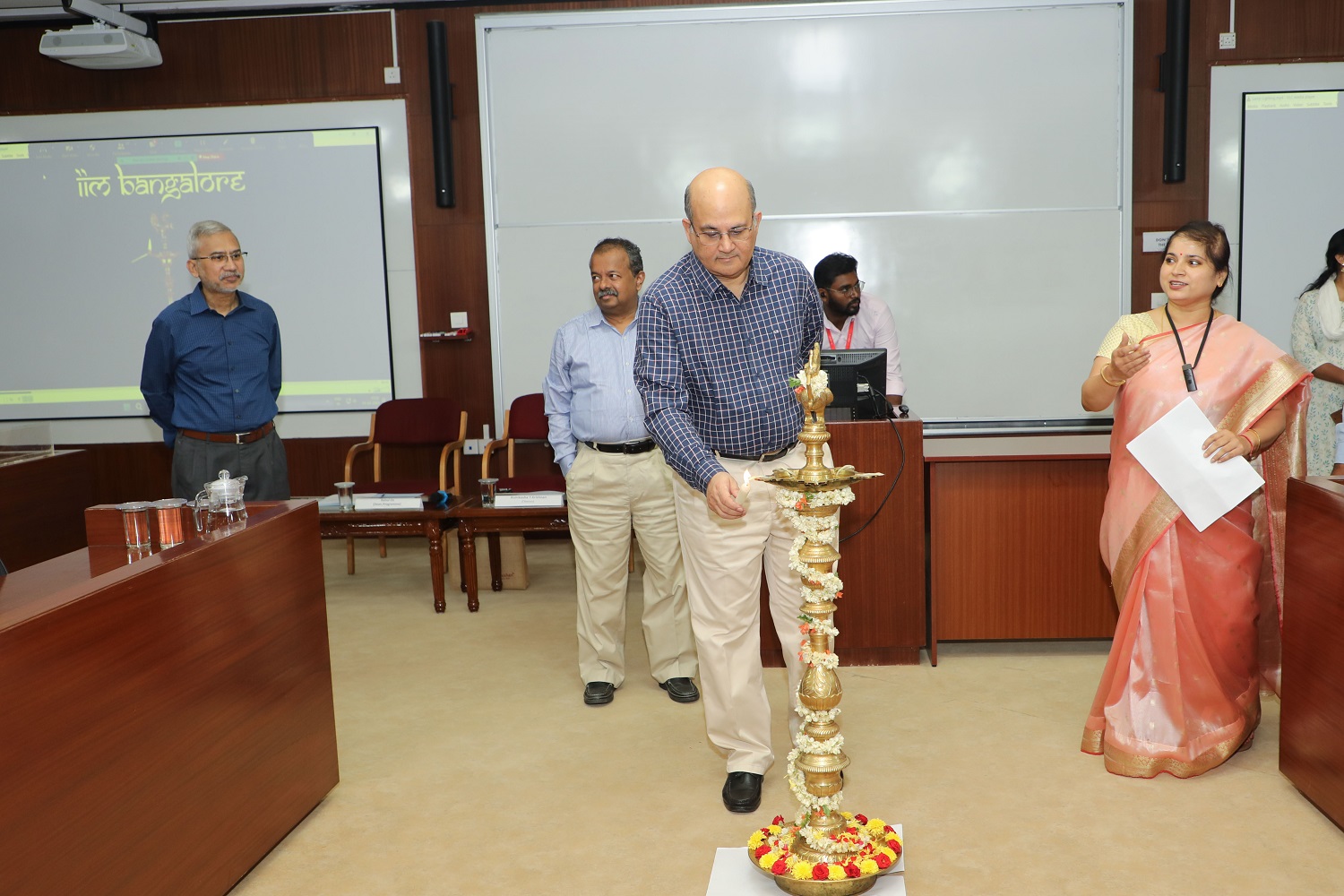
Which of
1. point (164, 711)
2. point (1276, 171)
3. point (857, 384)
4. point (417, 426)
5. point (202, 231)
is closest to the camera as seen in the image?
point (164, 711)

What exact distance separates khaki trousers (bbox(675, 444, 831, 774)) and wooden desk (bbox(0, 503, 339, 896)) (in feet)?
3.37

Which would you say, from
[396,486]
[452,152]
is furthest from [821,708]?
[452,152]

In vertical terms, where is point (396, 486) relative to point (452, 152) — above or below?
below

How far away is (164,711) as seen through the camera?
216 cm

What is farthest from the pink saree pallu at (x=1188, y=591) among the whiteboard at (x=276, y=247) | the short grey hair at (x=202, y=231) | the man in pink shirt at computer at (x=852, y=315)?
the whiteboard at (x=276, y=247)

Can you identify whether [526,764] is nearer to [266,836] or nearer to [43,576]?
[266,836]

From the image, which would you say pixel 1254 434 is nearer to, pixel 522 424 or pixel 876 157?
pixel 876 157

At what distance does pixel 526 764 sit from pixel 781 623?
3.04 ft

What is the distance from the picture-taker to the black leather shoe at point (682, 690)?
3678 millimetres

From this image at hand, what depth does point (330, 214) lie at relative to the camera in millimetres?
6133

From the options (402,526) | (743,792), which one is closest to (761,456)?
(743,792)

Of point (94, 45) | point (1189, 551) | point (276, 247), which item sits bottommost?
point (1189, 551)

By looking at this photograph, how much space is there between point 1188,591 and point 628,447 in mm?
1771

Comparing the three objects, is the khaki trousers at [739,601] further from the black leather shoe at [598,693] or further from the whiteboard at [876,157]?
the whiteboard at [876,157]
